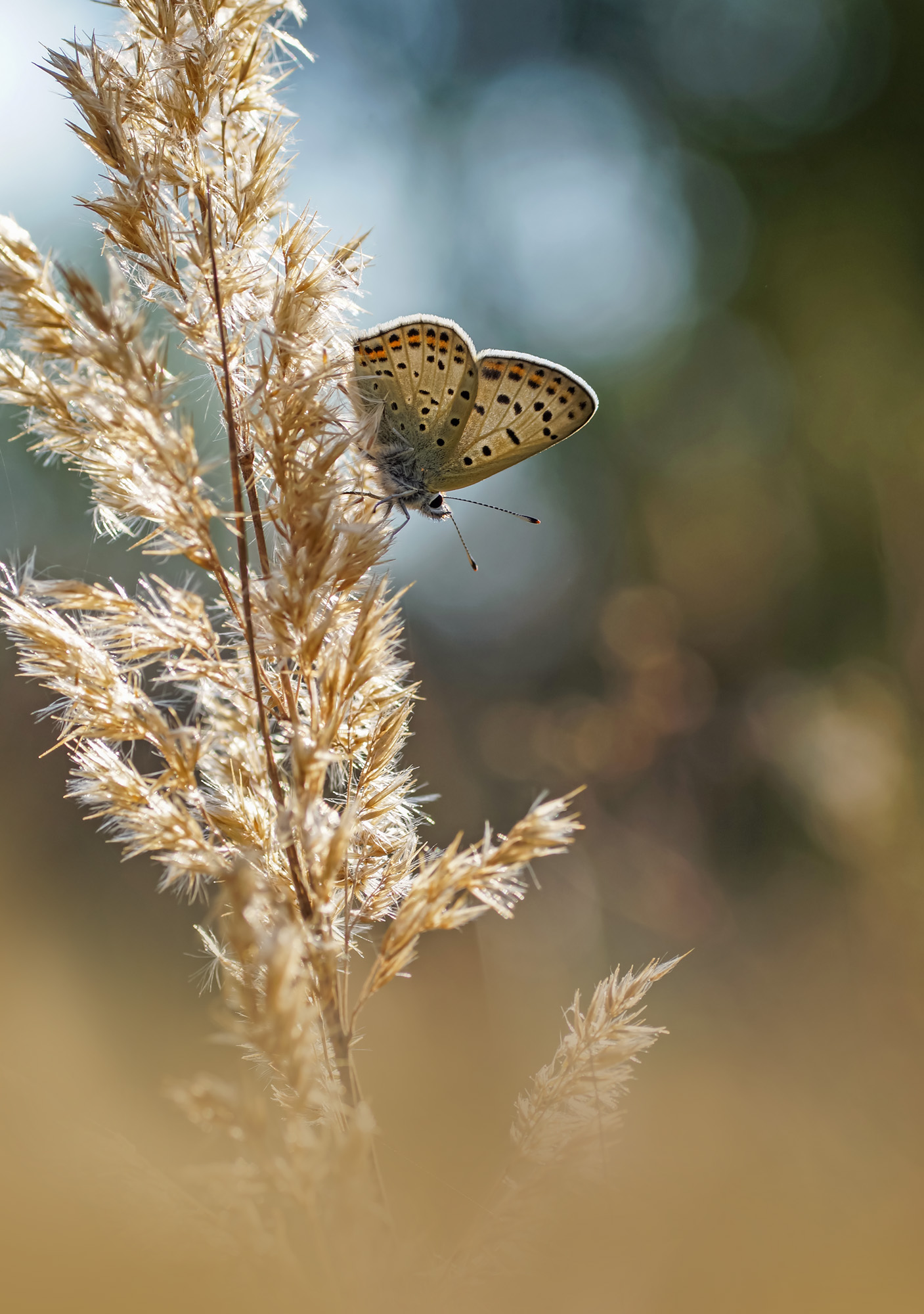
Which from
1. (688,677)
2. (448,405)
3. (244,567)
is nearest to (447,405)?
(448,405)

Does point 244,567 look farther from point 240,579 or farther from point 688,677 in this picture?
point 688,677

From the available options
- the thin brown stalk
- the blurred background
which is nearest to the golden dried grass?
the thin brown stalk

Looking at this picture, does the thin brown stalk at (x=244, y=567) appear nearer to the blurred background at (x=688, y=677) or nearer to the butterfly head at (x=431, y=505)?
the butterfly head at (x=431, y=505)

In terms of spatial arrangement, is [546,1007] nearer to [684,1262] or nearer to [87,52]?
[684,1262]

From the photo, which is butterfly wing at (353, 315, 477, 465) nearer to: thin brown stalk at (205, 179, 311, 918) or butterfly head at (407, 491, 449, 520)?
butterfly head at (407, 491, 449, 520)

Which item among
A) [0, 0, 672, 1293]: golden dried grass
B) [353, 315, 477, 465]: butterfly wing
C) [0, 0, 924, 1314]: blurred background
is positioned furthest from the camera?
[0, 0, 924, 1314]: blurred background

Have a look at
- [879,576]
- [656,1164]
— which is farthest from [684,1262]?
[879,576]

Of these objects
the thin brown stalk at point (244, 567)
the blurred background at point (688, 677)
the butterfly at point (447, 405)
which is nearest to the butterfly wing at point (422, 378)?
the butterfly at point (447, 405)
